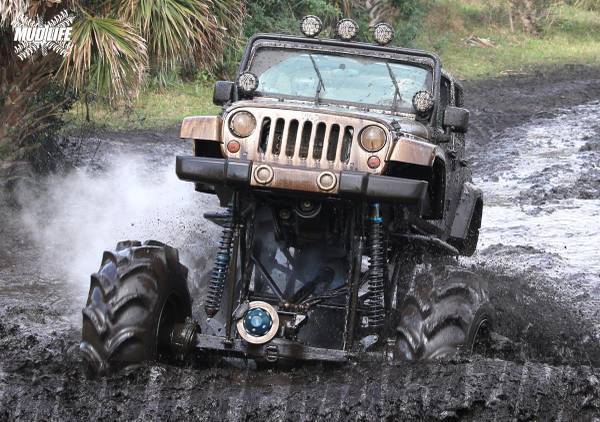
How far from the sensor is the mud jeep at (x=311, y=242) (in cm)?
602

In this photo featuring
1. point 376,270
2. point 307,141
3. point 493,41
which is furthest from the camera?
point 493,41

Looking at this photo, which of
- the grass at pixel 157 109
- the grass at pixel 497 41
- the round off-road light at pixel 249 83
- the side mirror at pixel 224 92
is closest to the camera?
the round off-road light at pixel 249 83

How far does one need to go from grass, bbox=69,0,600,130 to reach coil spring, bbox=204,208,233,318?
14442 millimetres

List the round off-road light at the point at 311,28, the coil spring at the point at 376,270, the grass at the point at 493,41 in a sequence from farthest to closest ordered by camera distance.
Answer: the grass at the point at 493,41 → the round off-road light at the point at 311,28 → the coil spring at the point at 376,270

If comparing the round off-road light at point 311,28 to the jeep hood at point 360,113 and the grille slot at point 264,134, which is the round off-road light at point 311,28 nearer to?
the jeep hood at point 360,113

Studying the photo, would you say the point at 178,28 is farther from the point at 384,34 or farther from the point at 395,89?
the point at 395,89

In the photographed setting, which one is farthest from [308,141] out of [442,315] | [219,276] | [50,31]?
[50,31]

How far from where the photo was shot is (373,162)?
→ 600 cm

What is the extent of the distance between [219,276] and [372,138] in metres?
1.28

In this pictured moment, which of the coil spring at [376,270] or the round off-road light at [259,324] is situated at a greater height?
the coil spring at [376,270]

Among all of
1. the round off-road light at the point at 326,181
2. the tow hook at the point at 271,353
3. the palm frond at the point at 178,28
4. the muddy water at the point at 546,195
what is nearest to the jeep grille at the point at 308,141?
the round off-road light at the point at 326,181

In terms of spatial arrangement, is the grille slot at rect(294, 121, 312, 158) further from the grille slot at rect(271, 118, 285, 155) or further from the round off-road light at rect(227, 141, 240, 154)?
the round off-road light at rect(227, 141, 240, 154)

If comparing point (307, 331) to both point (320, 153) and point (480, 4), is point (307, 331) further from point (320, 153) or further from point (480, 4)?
point (480, 4)

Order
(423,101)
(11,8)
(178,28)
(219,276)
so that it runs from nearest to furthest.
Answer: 1. (219,276)
2. (423,101)
3. (11,8)
4. (178,28)
